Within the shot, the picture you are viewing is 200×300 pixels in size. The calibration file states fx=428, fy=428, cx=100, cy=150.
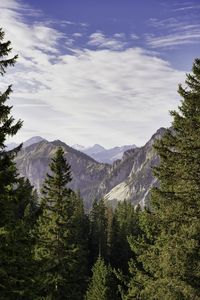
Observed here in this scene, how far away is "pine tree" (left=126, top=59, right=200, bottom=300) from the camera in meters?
19.1

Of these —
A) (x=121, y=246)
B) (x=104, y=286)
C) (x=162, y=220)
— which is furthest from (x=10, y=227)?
(x=121, y=246)

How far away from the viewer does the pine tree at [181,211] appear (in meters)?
19.1

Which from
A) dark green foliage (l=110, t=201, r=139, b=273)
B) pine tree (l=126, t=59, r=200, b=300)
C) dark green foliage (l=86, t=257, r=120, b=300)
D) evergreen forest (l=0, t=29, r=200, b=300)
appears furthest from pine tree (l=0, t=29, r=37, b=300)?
dark green foliage (l=110, t=201, r=139, b=273)

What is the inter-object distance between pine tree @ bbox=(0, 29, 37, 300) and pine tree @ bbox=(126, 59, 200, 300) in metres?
6.39

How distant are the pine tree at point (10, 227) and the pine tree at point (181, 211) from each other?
639cm

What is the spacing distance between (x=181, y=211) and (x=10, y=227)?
7901 mm

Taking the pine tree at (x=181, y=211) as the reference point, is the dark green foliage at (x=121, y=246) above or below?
below

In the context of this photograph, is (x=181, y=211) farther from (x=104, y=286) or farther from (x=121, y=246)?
(x=121, y=246)

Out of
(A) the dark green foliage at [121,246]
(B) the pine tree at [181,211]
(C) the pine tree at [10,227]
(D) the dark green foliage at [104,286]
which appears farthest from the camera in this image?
(A) the dark green foliage at [121,246]

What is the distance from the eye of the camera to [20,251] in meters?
17.1

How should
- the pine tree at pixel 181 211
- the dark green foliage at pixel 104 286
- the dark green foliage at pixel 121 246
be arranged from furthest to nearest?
the dark green foliage at pixel 121 246 < the dark green foliage at pixel 104 286 < the pine tree at pixel 181 211

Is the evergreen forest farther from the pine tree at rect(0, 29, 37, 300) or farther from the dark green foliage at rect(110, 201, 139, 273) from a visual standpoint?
the dark green foliage at rect(110, 201, 139, 273)

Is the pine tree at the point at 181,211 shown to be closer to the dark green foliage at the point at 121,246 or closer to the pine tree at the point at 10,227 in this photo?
the pine tree at the point at 10,227

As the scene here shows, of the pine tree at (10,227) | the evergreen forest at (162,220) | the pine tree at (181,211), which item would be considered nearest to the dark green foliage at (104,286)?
the evergreen forest at (162,220)
